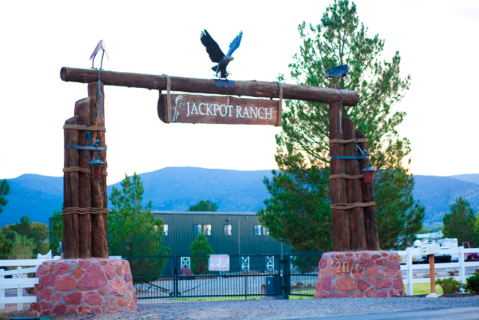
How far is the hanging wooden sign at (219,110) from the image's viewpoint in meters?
11.6

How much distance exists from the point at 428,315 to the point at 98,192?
645cm

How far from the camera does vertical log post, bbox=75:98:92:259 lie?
1048 centimetres

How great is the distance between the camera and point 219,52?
38.9 feet

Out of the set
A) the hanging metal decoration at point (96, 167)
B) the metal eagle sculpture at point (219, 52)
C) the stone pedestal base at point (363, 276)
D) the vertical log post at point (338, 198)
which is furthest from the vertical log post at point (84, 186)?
the vertical log post at point (338, 198)

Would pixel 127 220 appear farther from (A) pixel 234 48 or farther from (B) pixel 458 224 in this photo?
(B) pixel 458 224

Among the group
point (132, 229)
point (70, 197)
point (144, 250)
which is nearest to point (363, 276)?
point (70, 197)

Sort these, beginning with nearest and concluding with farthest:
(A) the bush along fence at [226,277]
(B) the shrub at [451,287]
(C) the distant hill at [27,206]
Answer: (B) the shrub at [451,287], (A) the bush along fence at [226,277], (C) the distant hill at [27,206]

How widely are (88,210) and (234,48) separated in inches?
184

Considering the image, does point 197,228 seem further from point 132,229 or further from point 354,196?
point 354,196

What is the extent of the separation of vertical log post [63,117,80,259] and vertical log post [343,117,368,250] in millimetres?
6174

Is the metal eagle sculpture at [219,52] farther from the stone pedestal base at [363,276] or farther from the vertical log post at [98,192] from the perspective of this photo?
the stone pedestal base at [363,276]

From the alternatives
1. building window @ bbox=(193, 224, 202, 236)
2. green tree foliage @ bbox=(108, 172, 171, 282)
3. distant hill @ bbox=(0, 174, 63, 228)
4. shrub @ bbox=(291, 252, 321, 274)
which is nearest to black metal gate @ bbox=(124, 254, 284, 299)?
green tree foliage @ bbox=(108, 172, 171, 282)

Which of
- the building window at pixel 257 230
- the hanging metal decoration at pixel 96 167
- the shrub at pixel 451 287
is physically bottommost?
the shrub at pixel 451 287

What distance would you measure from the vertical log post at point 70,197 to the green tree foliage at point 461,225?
96.9 ft
